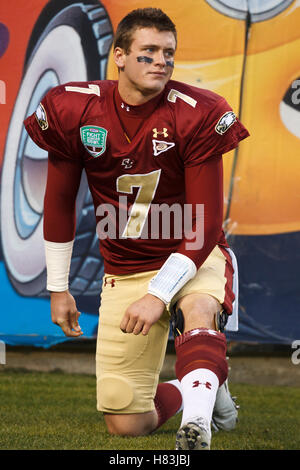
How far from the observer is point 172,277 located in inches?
134

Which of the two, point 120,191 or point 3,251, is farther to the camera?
point 3,251

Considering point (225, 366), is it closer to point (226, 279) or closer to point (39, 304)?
point (226, 279)

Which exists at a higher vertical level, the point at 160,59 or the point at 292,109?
the point at 160,59

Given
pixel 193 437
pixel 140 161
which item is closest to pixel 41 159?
pixel 140 161

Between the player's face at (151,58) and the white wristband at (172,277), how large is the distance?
73 centimetres

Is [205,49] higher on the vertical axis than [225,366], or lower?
higher

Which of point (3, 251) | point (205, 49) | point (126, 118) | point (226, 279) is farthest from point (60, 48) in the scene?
point (226, 279)

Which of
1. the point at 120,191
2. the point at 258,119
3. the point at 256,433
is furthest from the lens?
the point at 258,119

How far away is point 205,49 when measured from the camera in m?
5.80

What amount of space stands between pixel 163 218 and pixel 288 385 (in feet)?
8.05

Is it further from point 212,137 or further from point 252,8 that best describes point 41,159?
point 212,137

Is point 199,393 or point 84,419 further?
point 84,419

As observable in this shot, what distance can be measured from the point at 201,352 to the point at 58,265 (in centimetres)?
103

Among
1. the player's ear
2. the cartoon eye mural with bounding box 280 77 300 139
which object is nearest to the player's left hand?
the player's ear
